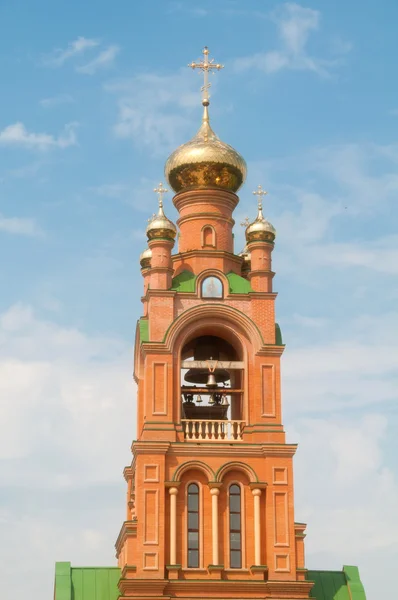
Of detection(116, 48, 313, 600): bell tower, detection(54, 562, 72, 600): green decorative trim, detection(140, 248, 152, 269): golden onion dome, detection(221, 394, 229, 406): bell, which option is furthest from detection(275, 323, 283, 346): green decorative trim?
detection(54, 562, 72, 600): green decorative trim

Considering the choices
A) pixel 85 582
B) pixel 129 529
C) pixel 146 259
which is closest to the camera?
pixel 129 529

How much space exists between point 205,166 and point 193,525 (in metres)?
10.7

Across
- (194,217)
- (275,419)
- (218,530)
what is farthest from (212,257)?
(218,530)

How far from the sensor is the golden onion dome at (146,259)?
4084cm

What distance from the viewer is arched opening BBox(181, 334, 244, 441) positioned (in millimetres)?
36000

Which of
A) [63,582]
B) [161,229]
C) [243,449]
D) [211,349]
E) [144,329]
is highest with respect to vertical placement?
[161,229]

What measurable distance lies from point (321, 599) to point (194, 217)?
11.7 meters

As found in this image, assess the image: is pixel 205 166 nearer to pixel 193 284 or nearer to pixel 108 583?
pixel 193 284

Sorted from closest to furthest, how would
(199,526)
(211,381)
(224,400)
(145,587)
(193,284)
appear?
(145,587) < (199,526) < (211,381) < (193,284) < (224,400)

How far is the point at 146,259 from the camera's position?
40.9 m

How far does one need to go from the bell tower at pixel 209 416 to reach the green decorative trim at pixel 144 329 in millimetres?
109

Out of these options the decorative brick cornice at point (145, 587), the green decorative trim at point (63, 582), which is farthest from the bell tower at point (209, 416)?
the green decorative trim at point (63, 582)

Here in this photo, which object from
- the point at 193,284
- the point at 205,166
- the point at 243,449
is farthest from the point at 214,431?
the point at 205,166

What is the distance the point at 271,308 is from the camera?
3691 centimetres
